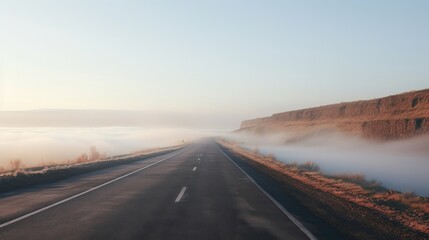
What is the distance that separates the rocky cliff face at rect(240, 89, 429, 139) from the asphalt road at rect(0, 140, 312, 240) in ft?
142

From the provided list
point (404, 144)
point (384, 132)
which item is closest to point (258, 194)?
point (404, 144)

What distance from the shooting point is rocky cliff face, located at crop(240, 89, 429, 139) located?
2042 inches

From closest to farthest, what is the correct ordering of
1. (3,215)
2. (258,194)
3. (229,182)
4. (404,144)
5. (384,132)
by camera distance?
(3,215) < (258,194) < (229,182) < (404,144) < (384,132)

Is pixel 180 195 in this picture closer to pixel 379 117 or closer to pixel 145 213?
pixel 145 213

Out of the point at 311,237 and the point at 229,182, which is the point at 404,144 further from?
the point at 311,237

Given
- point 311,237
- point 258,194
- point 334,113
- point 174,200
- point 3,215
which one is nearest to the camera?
point 311,237

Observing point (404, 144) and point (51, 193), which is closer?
point (51, 193)

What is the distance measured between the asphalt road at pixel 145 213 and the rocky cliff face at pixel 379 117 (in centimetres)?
4326

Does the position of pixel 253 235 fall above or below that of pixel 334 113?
below

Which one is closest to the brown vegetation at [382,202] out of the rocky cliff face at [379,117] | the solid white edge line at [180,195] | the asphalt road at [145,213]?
the asphalt road at [145,213]

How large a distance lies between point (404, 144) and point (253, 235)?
4615 cm

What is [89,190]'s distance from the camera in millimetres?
14227

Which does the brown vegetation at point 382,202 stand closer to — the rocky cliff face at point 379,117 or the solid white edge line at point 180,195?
the solid white edge line at point 180,195

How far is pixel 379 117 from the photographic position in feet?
212
